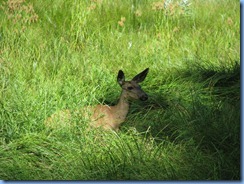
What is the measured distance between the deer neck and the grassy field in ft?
0.20

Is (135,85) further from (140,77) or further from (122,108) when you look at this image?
(122,108)

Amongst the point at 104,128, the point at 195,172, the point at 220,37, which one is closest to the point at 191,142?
the point at 195,172

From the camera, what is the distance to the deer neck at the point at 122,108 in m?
5.55

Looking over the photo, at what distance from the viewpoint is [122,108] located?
5566 mm

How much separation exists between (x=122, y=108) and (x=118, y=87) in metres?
0.19

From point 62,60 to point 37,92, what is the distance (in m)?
0.36

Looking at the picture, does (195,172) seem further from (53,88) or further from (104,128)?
(53,88)

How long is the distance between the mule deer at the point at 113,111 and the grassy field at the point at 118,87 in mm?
56

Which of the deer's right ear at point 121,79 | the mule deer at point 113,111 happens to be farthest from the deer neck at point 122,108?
the deer's right ear at point 121,79

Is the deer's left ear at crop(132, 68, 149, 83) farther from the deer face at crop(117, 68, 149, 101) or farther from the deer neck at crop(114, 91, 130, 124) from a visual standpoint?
the deer neck at crop(114, 91, 130, 124)

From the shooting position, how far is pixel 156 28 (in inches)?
235

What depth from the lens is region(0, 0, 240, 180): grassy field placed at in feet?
16.8

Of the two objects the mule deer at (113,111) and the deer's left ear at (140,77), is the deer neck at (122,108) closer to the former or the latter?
the mule deer at (113,111)

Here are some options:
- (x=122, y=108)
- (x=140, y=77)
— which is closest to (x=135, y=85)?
(x=140, y=77)
